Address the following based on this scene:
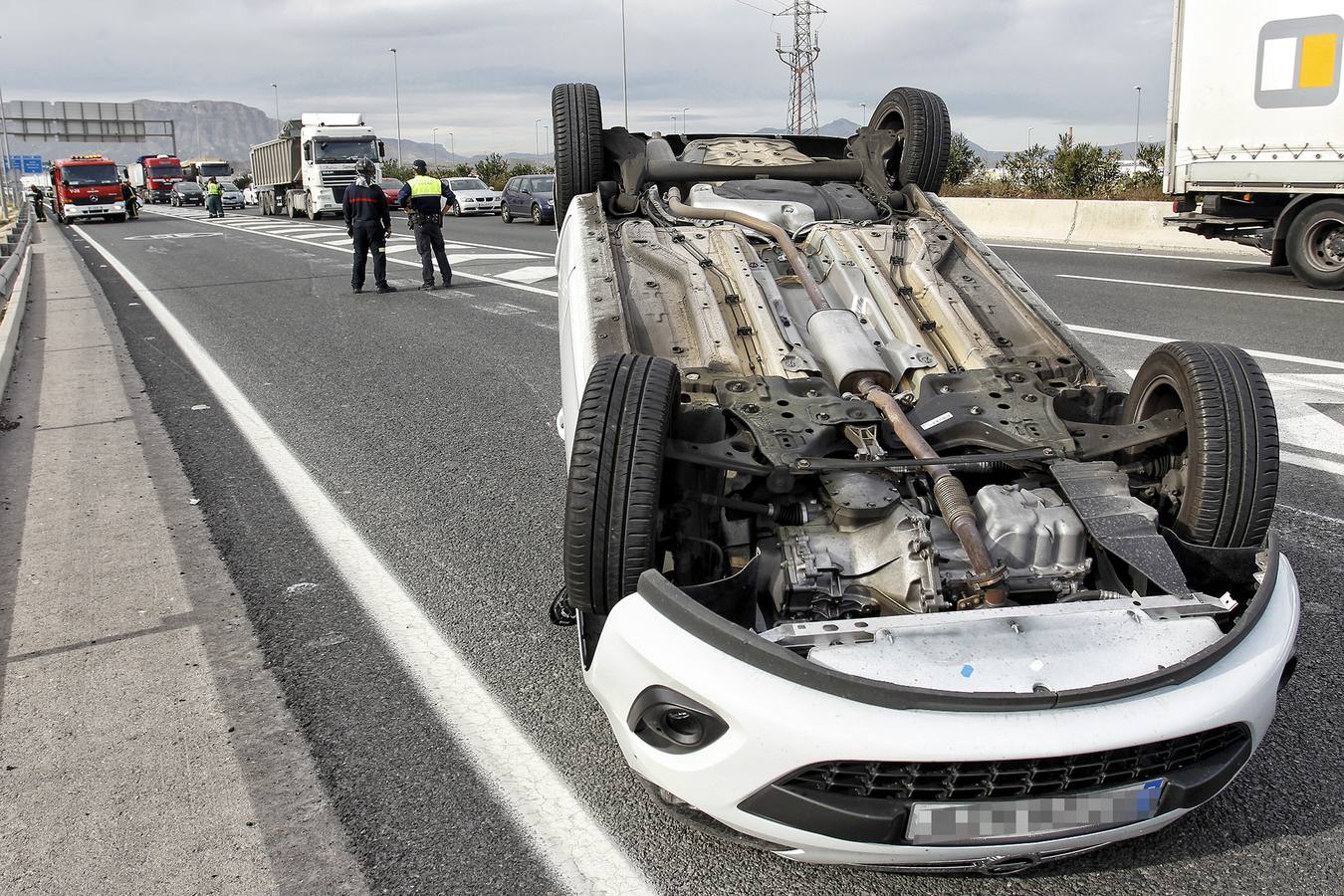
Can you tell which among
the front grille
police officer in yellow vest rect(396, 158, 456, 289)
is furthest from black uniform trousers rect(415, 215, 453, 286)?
the front grille

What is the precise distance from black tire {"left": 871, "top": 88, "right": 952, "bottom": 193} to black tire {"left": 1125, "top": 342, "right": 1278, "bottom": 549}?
8.66ft

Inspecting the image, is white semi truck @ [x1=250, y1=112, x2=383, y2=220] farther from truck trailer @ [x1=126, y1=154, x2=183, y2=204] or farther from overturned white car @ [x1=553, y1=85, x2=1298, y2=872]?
overturned white car @ [x1=553, y1=85, x2=1298, y2=872]

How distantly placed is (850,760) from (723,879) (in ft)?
1.89

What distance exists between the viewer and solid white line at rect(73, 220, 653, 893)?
2.66 metres

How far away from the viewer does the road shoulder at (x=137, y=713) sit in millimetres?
2691

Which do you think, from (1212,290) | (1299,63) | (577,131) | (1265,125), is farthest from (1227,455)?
(1265,125)

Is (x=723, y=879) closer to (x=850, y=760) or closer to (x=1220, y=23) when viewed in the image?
(x=850, y=760)

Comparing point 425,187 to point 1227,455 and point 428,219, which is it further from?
point 1227,455

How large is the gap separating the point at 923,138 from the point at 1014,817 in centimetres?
409

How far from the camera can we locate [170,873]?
104 inches

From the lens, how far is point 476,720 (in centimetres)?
330

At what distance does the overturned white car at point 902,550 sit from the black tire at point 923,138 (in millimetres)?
732

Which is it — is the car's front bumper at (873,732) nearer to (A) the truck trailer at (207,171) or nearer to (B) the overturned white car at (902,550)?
(B) the overturned white car at (902,550)

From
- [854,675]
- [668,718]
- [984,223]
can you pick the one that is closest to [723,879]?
[668,718]
